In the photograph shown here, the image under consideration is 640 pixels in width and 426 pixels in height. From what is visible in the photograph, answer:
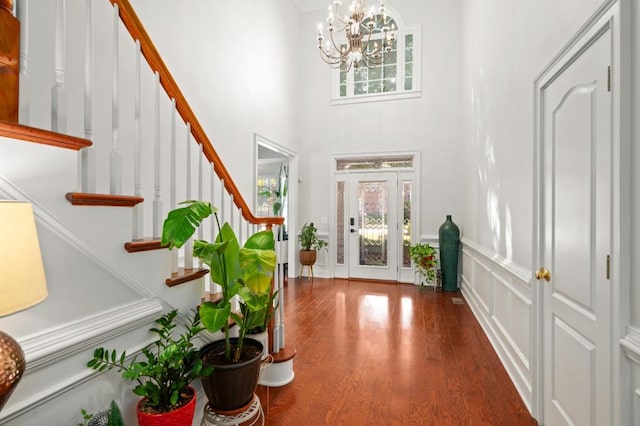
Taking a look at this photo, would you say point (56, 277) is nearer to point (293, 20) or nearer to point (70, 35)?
point (70, 35)

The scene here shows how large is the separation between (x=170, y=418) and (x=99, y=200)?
0.98 m

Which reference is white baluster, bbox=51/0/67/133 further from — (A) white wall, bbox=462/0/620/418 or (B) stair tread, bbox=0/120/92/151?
(A) white wall, bbox=462/0/620/418

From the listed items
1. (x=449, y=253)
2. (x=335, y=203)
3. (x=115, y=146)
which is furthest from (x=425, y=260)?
(x=115, y=146)

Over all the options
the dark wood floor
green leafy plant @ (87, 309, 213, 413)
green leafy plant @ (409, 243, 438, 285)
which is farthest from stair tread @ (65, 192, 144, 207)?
green leafy plant @ (409, 243, 438, 285)

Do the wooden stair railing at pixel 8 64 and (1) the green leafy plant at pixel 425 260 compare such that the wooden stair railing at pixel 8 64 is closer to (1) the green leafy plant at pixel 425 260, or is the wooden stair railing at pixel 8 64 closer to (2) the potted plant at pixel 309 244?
(2) the potted plant at pixel 309 244

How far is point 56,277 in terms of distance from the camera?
1223 mm

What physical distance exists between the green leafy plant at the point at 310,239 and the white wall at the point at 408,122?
311mm

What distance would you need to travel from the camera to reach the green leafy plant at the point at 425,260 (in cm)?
550

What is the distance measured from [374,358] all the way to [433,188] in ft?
12.3

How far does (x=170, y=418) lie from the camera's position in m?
1.44

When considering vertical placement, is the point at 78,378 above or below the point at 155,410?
above

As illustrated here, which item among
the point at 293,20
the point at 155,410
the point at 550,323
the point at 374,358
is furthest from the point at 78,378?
the point at 293,20

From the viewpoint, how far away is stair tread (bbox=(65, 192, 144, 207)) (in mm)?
1250

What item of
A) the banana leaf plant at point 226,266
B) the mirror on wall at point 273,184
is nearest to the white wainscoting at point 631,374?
the banana leaf plant at point 226,266
